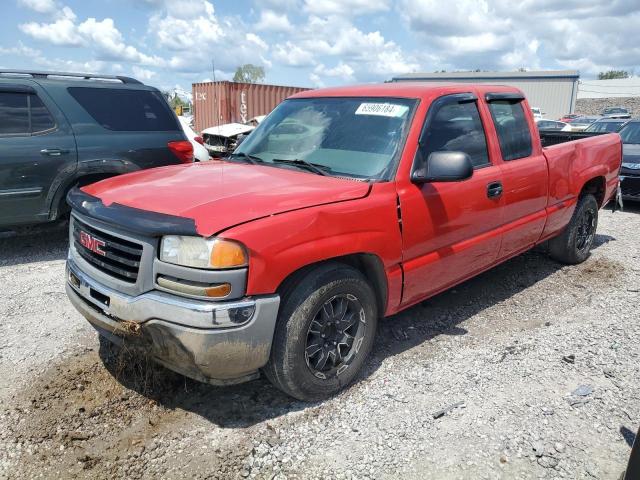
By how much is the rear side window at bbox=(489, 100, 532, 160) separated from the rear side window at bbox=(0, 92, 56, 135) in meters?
4.61

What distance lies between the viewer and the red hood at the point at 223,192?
8.66 ft

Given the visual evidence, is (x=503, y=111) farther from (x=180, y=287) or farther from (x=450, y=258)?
(x=180, y=287)

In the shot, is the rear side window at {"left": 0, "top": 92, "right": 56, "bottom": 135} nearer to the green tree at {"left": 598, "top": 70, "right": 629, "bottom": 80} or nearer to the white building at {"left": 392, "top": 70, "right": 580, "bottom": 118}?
the white building at {"left": 392, "top": 70, "right": 580, "bottom": 118}

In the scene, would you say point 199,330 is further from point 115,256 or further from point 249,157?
point 249,157

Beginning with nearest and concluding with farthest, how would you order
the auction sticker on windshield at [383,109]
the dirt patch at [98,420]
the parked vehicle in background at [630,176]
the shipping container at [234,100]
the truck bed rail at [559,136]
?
the dirt patch at [98,420] → the auction sticker on windshield at [383,109] → the truck bed rail at [559,136] → the parked vehicle in background at [630,176] → the shipping container at [234,100]

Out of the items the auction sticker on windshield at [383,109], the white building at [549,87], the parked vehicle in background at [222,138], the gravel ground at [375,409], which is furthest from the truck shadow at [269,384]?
the white building at [549,87]

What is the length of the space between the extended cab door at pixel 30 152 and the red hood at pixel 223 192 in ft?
8.64

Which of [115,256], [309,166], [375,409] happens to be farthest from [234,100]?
[375,409]

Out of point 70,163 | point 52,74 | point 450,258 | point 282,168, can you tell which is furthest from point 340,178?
point 52,74

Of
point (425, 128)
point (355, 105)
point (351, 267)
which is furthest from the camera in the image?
point (355, 105)

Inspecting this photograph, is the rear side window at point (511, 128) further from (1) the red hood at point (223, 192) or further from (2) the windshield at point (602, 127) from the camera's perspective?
(2) the windshield at point (602, 127)

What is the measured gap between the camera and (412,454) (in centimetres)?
273

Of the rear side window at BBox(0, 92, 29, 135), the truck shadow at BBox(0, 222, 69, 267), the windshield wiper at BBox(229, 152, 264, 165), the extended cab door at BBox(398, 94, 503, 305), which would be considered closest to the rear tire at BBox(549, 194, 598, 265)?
the extended cab door at BBox(398, 94, 503, 305)

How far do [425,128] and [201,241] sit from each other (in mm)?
1815
